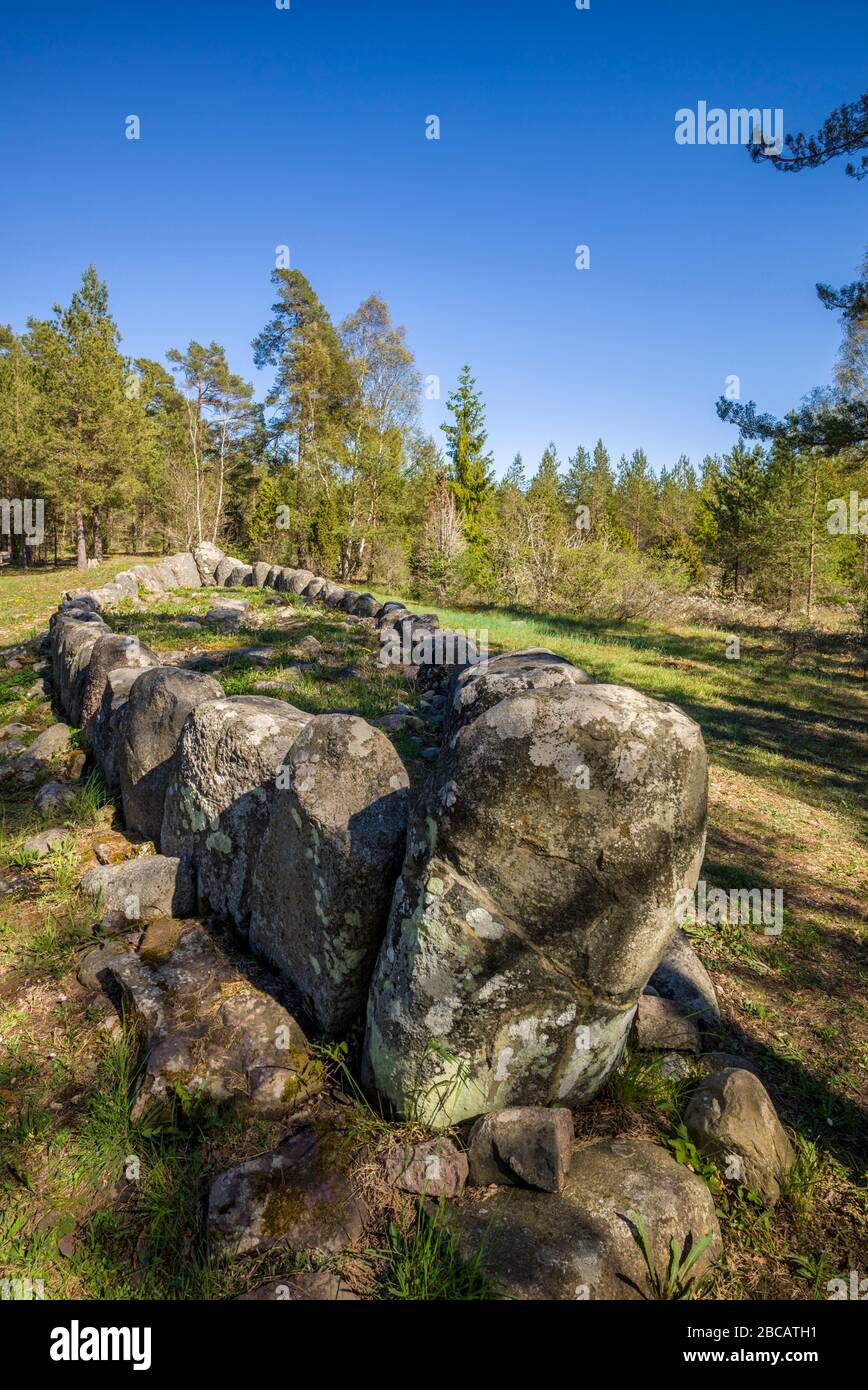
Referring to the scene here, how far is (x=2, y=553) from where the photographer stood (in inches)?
1257

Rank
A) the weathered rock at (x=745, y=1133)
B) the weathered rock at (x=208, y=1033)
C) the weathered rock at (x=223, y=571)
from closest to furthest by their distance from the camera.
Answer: the weathered rock at (x=745, y=1133) → the weathered rock at (x=208, y=1033) → the weathered rock at (x=223, y=571)

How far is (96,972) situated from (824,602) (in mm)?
28765

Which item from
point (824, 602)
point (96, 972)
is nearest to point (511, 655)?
point (96, 972)

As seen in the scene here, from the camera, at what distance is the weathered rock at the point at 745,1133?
2.29 m

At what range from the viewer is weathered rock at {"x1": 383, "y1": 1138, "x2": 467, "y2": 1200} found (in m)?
2.16

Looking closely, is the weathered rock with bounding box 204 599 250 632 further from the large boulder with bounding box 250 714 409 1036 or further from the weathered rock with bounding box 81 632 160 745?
the large boulder with bounding box 250 714 409 1036

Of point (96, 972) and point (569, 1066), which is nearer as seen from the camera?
point (569, 1066)

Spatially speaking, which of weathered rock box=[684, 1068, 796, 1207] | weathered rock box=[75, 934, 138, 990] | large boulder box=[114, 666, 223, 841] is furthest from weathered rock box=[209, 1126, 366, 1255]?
large boulder box=[114, 666, 223, 841]

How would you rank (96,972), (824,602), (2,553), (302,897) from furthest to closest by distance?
1. (2,553)
2. (824,602)
3. (96,972)
4. (302,897)

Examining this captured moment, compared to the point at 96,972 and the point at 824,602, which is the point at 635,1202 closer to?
the point at 96,972

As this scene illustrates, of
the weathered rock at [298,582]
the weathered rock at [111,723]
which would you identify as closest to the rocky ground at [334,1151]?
the weathered rock at [111,723]

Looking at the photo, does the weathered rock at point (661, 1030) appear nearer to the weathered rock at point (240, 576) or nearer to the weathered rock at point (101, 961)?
the weathered rock at point (101, 961)

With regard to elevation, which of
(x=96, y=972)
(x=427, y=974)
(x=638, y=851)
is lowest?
(x=96, y=972)
